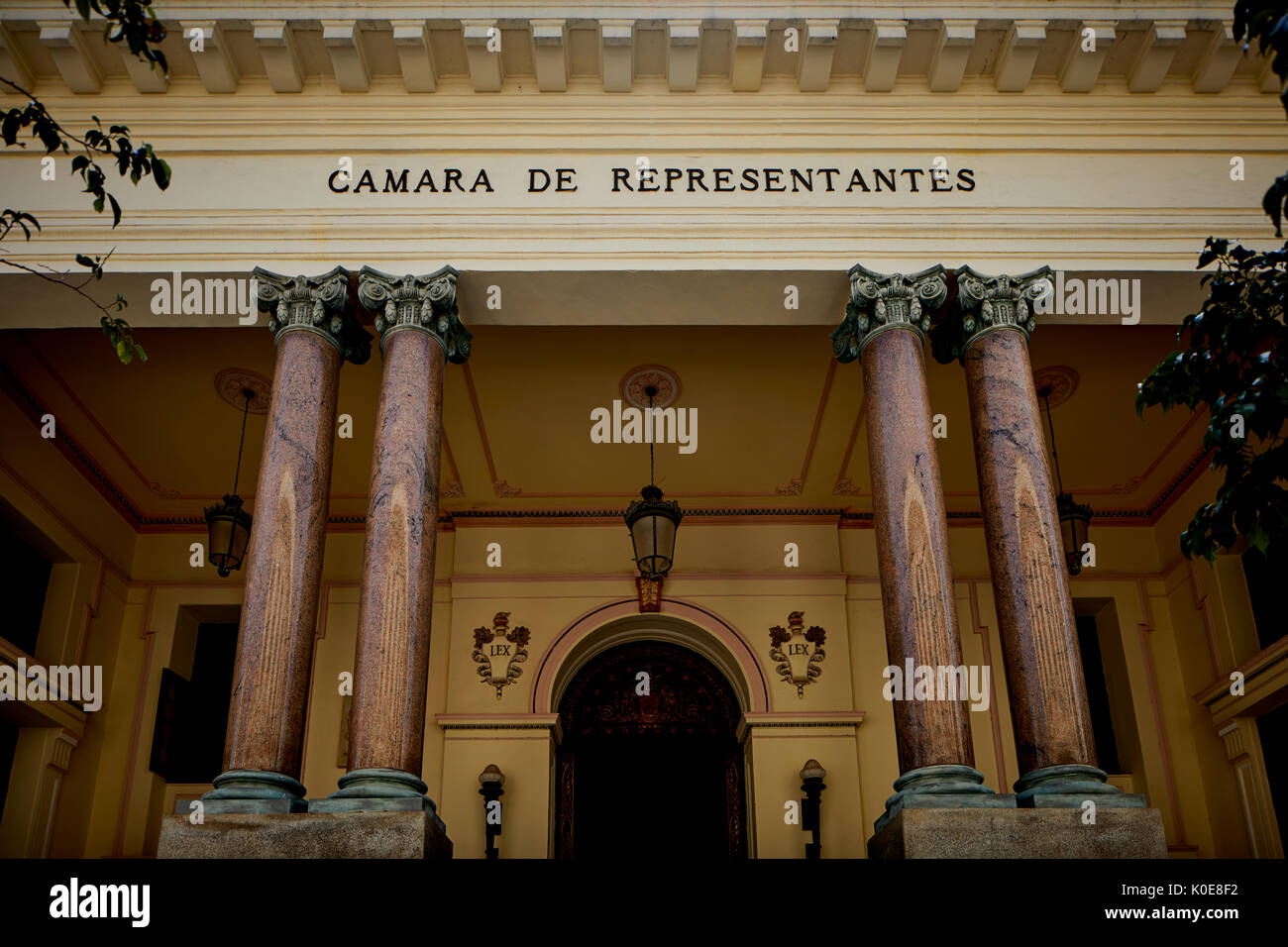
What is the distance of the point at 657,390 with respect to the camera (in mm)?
9727

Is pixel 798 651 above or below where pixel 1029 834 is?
above

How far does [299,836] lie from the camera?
216 inches

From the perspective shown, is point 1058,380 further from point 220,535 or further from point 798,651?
point 220,535

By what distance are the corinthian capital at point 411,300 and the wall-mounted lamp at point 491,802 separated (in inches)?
169

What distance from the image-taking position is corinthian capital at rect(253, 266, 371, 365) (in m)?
7.14

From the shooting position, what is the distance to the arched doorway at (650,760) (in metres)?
10.3

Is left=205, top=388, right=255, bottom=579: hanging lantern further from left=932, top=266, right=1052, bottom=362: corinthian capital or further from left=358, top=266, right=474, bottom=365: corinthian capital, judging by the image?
left=932, top=266, right=1052, bottom=362: corinthian capital

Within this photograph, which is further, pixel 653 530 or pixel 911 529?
pixel 653 530

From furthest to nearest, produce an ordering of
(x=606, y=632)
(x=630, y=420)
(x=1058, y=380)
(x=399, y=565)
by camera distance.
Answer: (x=606, y=632), (x=630, y=420), (x=1058, y=380), (x=399, y=565)

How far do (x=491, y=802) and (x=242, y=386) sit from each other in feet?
14.0

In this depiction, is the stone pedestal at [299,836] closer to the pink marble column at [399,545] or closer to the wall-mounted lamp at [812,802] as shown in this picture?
the pink marble column at [399,545]

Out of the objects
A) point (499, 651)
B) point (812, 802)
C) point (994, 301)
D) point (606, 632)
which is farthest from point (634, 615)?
point (994, 301)
